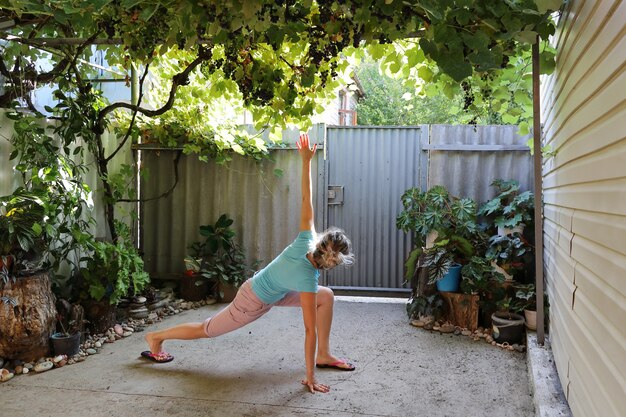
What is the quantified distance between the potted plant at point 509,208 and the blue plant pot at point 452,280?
642mm

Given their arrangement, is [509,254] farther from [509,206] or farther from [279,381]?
[279,381]

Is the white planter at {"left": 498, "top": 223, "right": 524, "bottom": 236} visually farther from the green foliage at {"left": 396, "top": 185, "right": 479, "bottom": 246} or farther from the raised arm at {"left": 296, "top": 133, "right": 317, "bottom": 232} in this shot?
the raised arm at {"left": 296, "top": 133, "right": 317, "bottom": 232}

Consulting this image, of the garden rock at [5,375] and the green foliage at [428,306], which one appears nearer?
the garden rock at [5,375]

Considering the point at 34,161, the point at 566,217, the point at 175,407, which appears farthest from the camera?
the point at 34,161

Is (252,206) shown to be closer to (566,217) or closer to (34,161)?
(34,161)

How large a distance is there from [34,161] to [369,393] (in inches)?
137

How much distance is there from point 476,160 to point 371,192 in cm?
134

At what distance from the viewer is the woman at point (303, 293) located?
149 inches

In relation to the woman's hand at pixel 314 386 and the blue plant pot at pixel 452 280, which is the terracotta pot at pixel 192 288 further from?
the woman's hand at pixel 314 386

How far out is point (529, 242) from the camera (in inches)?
218

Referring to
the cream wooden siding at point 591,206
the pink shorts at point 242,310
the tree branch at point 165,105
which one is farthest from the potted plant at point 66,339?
the cream wooden siding at point 591,206

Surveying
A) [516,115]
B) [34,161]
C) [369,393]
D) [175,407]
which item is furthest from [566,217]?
[34,161]

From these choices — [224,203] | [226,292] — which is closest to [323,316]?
[226,292]

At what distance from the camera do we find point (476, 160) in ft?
20.8
